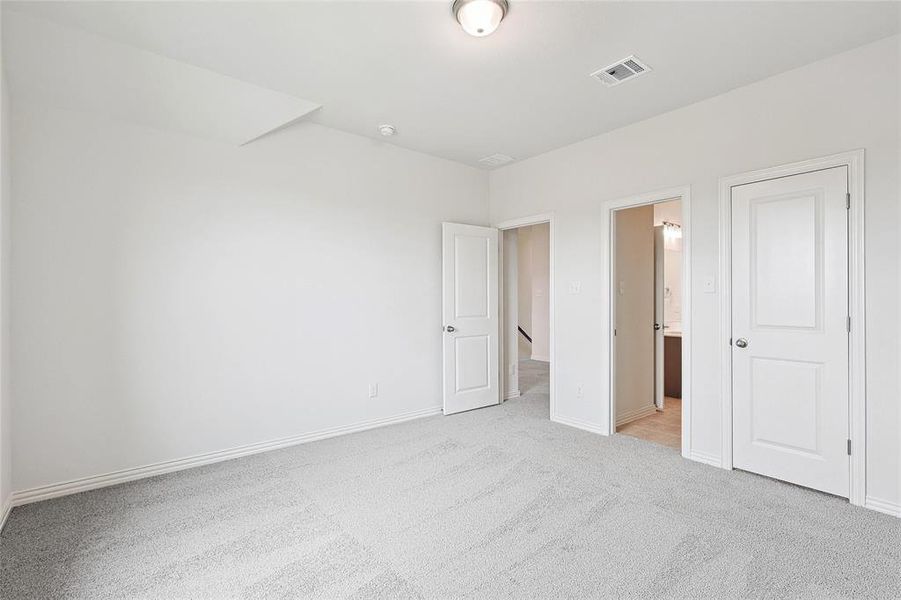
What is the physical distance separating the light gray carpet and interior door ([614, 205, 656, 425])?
1092 mm

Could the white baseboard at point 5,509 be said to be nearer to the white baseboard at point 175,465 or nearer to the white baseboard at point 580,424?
the white baseboard at point 175,465

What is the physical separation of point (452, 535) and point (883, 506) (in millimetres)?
2482

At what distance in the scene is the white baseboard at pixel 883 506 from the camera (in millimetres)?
2387

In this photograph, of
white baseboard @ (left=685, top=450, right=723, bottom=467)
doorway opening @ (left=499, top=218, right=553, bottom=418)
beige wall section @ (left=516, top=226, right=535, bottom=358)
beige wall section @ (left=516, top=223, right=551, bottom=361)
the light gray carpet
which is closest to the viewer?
the light gray carpet

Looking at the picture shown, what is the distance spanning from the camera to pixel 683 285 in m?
3.34

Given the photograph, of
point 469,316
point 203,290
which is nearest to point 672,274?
point 469,316

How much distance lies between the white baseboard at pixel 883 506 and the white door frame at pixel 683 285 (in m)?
0.88

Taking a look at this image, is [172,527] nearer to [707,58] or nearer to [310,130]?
[310,130]

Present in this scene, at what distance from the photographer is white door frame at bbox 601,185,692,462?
329 centimetres

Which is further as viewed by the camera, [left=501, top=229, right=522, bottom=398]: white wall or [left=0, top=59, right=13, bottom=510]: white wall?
[left=501, top=229, right=522, bottom=398]: white wall

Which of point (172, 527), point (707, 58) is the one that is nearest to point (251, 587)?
point (172, 527)

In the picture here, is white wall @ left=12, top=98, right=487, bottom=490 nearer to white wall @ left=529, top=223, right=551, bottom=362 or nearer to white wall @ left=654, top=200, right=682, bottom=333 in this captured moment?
white wall @ left=654, top=200, right=682, bottom=333

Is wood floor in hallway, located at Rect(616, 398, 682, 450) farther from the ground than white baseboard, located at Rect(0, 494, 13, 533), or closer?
closer

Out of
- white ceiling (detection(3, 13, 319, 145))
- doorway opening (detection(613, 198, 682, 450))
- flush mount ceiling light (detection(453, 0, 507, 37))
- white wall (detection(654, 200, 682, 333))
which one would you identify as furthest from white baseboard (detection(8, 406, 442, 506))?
white wall (detection(654, 200, 682, 333))
